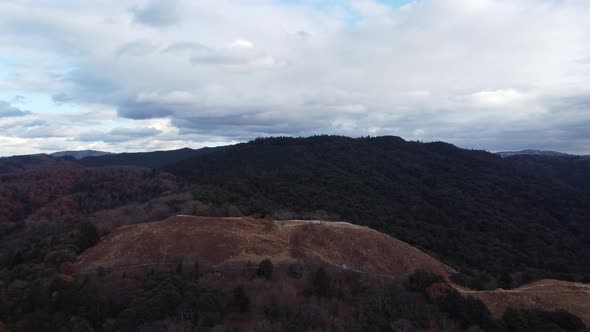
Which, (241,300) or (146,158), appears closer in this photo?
(241,300)

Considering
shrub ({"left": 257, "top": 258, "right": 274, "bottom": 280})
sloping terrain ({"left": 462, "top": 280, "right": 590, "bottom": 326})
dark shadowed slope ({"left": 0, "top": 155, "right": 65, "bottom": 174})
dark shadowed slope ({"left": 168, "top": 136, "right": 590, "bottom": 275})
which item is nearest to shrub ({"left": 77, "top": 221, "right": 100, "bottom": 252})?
shrub ({"left": 257, "top": 258, "right": 274, "bottom": 280})

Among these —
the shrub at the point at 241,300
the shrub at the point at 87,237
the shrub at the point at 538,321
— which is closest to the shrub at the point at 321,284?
the shrub at the point at 241,300

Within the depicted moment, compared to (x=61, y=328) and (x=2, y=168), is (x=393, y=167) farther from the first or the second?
(x=2, y=168)

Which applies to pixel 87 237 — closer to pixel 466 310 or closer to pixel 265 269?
pixel 265 269

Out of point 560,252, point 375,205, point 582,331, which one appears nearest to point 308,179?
point 375,205

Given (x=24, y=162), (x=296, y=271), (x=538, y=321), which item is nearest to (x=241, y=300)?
(x=296, y=271)

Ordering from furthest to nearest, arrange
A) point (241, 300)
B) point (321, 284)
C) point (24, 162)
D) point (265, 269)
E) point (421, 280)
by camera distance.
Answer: point (24, 162)
point (265, 269)
point (421, 280)
point (321, 284)
point (241, 300)
